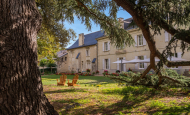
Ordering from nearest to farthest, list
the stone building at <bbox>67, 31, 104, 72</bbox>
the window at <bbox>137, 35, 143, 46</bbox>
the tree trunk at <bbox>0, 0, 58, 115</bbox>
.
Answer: the tree trunk at <bbox>0, 0, 58, 115</bbox> → the window at <bbox>137, 35, 143, 46</bbox> → the stone building at <bbox>67, 31, 104, 72</bbox>

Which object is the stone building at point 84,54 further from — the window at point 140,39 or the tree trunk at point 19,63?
the tree trunk at point 19,63

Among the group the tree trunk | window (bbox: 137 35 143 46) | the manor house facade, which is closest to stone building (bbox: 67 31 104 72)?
the manor house facade

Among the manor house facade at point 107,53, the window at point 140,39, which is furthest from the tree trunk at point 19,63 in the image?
the window at point 140,39

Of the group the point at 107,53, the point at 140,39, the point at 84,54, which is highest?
the point at 140,39

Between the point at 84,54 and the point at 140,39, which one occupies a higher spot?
the point at 140,39

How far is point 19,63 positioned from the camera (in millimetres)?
1975

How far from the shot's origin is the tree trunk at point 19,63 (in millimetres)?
1862

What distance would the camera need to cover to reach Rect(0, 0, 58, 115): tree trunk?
6.11ft

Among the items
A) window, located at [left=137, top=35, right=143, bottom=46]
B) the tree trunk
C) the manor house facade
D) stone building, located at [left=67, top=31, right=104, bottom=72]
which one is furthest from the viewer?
stone building, located at [left=67, top=31, right=104, bottom=72]

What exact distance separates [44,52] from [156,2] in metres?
9.25

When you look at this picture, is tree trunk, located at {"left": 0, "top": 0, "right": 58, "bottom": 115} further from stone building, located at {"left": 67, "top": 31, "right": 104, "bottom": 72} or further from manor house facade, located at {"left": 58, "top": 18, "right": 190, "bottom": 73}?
stone building, located at {"left": 67, "top": 31, "right": 104, "bottom": 72}

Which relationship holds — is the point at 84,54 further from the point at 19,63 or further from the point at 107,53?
the point at 19,63

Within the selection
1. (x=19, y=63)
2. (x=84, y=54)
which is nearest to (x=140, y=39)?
(x=84, y=54)

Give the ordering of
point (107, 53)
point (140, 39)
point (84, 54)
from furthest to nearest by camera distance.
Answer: point (84, 54) < point (107, 53) < point (140, 39)
